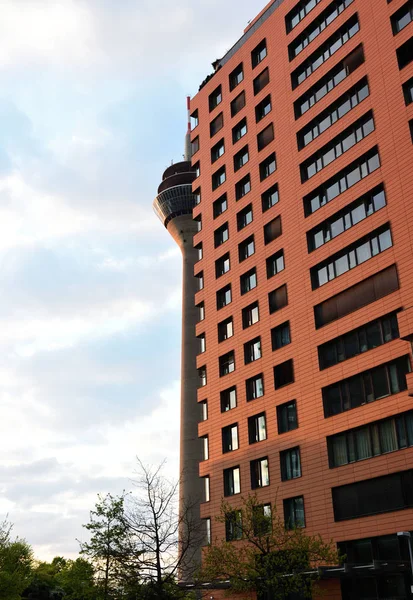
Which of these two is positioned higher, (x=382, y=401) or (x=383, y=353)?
(x=383, y=353)

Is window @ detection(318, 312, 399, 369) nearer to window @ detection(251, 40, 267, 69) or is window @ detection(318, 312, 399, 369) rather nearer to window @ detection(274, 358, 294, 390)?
window @ detection(274, 358, 294, 390)

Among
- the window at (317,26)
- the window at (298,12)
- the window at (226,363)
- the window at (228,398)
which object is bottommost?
the window at (228,398)

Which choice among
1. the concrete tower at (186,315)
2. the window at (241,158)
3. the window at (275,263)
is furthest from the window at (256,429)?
the concrete tower at (186,315)

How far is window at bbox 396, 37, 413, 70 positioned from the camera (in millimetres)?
41719

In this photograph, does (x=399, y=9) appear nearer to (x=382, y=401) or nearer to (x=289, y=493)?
(x=382, y=401)

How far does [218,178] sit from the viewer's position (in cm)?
6053

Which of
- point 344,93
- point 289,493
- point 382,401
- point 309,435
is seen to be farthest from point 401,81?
point 289,493

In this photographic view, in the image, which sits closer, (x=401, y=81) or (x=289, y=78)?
(x=401, y=81)

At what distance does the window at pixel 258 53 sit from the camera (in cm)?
5712

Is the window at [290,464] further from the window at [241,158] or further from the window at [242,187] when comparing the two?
the window at [241,158]

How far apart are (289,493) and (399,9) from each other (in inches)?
1268

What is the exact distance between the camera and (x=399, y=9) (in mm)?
42781

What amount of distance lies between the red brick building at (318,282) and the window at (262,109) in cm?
17

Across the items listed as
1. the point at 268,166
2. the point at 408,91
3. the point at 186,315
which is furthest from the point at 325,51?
the point at 186,315
